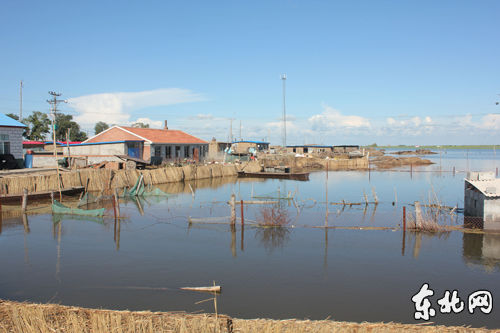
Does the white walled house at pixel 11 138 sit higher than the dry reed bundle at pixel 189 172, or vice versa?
the white walled house at pixel 11 138

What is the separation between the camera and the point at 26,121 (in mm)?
65250

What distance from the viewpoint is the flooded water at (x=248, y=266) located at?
9977 mm

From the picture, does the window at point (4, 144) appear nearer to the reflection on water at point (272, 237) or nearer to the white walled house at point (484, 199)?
the reflection on water at point (272, 237)

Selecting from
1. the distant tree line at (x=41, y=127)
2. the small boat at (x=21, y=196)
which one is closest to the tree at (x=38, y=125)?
the distant tree line at (x=41, y=127)

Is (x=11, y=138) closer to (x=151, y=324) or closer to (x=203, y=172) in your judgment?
(x=203, y=172)

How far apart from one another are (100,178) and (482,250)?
979 inches

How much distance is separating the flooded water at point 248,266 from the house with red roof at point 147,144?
19.8m

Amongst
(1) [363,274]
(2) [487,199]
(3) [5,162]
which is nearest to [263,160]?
(3) [5,162]

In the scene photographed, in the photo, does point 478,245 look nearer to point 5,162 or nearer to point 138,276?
point 138,276

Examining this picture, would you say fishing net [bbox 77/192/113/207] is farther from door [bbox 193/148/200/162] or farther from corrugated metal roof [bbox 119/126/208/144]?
door [bbox 193/148/200/162]

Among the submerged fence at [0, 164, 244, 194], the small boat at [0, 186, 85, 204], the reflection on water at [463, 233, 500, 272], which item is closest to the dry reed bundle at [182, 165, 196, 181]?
the submerged fence at [0, 164, 244, 194]

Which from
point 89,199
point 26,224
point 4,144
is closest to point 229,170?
point 4,144

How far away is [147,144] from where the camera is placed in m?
41.3

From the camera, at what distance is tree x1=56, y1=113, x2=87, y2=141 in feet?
217
